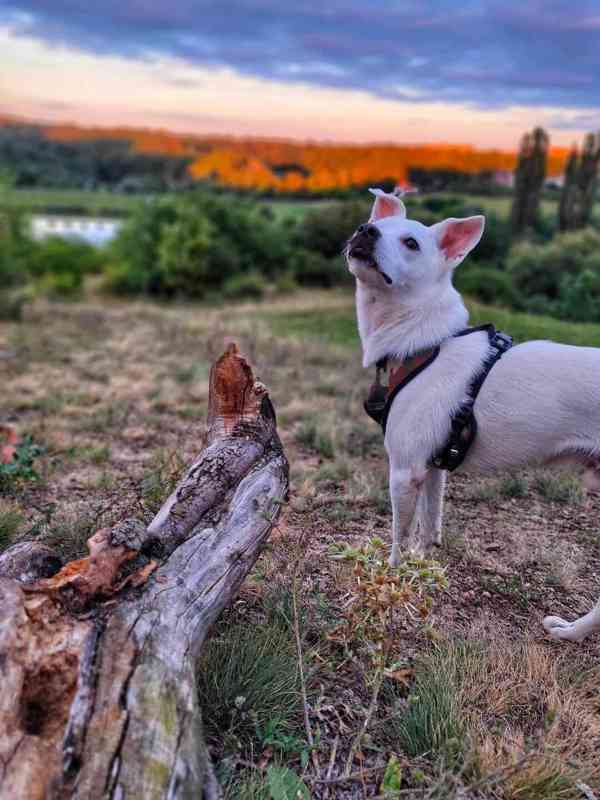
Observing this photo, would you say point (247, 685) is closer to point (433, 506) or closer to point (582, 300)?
point (433, 506)

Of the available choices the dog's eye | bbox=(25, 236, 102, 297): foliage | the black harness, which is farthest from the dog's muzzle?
bbox=(25, 236, 102, 297): foliage

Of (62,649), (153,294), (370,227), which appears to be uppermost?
(370,227)

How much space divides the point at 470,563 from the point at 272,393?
4215mm

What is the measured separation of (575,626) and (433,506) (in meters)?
0.98

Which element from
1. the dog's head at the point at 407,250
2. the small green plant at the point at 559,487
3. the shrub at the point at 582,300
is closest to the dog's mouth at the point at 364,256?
the dog's head at the point at 407,250

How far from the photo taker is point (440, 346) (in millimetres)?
3273

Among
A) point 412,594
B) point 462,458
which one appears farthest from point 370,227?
point 412,594

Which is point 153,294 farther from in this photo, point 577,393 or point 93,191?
point 93,191

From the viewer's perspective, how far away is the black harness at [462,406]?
10.3 feet

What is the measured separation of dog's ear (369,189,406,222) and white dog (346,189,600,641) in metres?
0.05

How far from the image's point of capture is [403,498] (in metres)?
3.30

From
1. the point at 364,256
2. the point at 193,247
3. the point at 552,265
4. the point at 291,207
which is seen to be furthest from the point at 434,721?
the point at 291,207

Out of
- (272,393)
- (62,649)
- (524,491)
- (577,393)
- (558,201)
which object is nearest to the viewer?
(62,649)

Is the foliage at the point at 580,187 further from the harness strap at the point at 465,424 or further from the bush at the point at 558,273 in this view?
the harness strap at the point at 465,424
